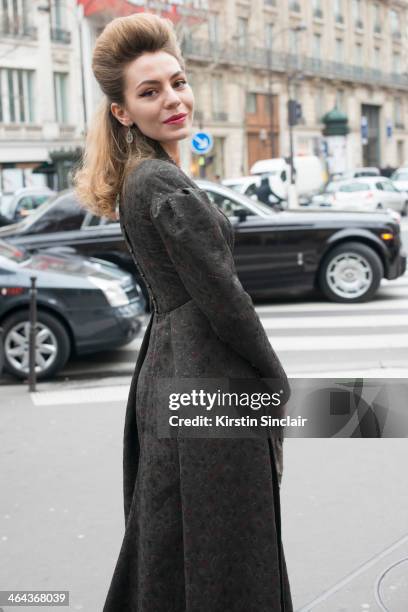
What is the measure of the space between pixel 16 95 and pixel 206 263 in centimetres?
4059

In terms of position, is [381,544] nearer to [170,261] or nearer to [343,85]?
[170,261]

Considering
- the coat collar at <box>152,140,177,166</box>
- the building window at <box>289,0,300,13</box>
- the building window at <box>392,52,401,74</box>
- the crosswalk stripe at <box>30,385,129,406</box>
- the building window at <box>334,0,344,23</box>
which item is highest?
the building window at <box>334,0,344,23</box>

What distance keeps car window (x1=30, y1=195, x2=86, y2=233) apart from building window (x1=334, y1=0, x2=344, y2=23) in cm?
5860

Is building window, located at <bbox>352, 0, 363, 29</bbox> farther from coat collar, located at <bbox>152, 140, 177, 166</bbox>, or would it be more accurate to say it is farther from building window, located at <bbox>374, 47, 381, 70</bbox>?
coat collar, located at <bbox>152, 140, 177, 166</bbox>

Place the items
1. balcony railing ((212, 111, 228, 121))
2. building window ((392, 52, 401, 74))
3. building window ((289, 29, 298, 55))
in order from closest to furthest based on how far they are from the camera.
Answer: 1. balcony railing ((212, 111, 228, 121))
2. building window ((289, 29, 298, 55))
3. building window ((392, 52, 401, 74))

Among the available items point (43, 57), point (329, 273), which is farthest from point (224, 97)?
point (329, 273)

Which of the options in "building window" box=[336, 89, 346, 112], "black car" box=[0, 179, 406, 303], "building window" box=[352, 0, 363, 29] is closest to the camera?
"black car" box=[0, 179, 406, 303]

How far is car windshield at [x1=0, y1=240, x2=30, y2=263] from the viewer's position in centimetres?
777

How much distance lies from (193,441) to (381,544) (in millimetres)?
1819

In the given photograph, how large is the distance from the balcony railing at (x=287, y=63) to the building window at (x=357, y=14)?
11.2 feet

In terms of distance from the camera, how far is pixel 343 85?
211 ft

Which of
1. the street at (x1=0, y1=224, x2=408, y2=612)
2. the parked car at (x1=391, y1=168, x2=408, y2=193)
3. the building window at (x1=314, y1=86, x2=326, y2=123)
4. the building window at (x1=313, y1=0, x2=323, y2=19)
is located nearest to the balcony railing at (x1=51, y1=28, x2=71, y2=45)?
the parked car at (x1=391, y1=168, x2=408, y2=193)

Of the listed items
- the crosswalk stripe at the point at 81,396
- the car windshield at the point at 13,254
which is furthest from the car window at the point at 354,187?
the crosswalk stripe at the point at 81,396

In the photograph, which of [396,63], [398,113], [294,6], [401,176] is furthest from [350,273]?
[398,113]
